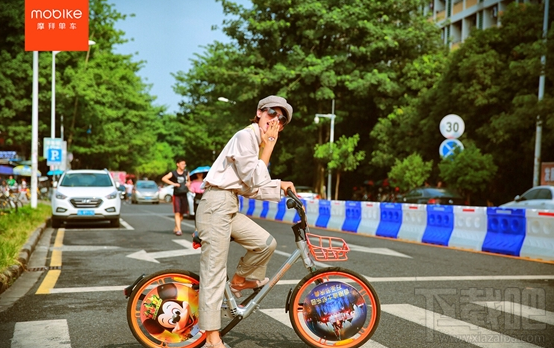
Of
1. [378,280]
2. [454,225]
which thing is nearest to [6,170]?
[454,225]

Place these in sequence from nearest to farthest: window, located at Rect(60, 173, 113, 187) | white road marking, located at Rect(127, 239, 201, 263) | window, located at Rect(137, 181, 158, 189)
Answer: white road marking, located at Rect(127, 239, 201, 263) → window, located at Rect(60, 173, 113, 187) → window, located at Rect(137, 181, 158, 189)

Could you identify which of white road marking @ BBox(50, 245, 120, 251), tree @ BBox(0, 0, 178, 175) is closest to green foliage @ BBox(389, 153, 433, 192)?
white road marking @ BBox(50, 245, 120, 251)

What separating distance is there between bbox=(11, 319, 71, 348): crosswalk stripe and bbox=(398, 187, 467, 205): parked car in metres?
19.4

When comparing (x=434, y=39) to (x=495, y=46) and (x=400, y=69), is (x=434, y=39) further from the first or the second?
(x=495, y=46)

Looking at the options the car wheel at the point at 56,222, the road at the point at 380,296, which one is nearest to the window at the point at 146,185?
the car wheel at the point at 56,222

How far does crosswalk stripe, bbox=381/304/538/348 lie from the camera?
5.37 m

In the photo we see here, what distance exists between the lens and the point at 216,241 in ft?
15.1

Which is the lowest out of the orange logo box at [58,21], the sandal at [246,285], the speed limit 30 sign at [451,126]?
the sandal at [246,285]

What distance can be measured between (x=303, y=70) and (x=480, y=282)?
95.8 feet

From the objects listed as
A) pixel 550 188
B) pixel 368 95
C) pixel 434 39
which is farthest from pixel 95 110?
pixel 550 188

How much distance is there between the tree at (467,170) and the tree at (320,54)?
1303cm

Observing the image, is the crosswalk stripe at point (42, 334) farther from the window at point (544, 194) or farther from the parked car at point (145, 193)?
the parked car at point (145, 193)

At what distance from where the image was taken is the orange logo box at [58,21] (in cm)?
1523

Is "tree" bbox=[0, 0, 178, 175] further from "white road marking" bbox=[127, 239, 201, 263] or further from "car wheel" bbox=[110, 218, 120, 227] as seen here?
"white road marking" bbox=[127, 239, 201, 263]
